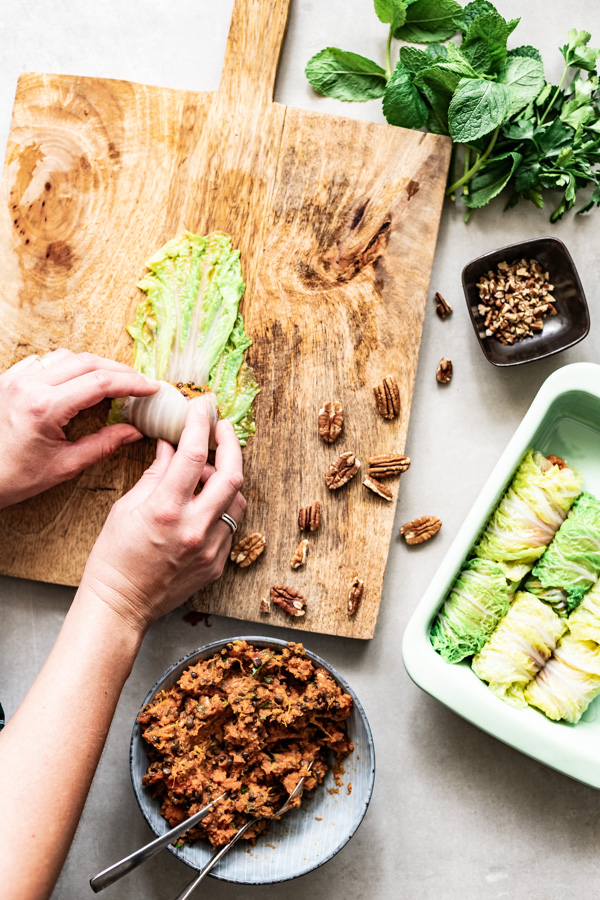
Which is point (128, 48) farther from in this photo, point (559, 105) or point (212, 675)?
point (212, 675)

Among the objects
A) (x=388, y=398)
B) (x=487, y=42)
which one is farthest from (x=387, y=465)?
(x=487, y=42)

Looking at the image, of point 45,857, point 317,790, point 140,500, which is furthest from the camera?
point 317,790

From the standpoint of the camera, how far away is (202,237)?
6.43 feet

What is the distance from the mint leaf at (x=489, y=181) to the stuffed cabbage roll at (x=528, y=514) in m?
0.77

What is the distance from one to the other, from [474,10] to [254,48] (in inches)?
25.8

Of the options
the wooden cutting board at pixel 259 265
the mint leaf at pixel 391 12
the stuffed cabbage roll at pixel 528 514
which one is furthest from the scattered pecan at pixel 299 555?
the mint leaf at pixel 391 12

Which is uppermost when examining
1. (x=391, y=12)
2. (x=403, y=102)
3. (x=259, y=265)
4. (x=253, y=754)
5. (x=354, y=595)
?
(x=391, y=12)

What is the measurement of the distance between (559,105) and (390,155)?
0.54 m

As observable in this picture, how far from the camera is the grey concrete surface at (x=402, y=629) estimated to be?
199 centimetres

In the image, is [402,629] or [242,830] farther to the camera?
[402,629]

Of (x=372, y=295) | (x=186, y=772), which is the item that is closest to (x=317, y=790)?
(x=186, y=772)

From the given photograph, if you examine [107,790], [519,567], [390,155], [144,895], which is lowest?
[144,895]

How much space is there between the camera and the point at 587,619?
73.0 inches

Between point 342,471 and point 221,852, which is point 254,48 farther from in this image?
point 221,852
